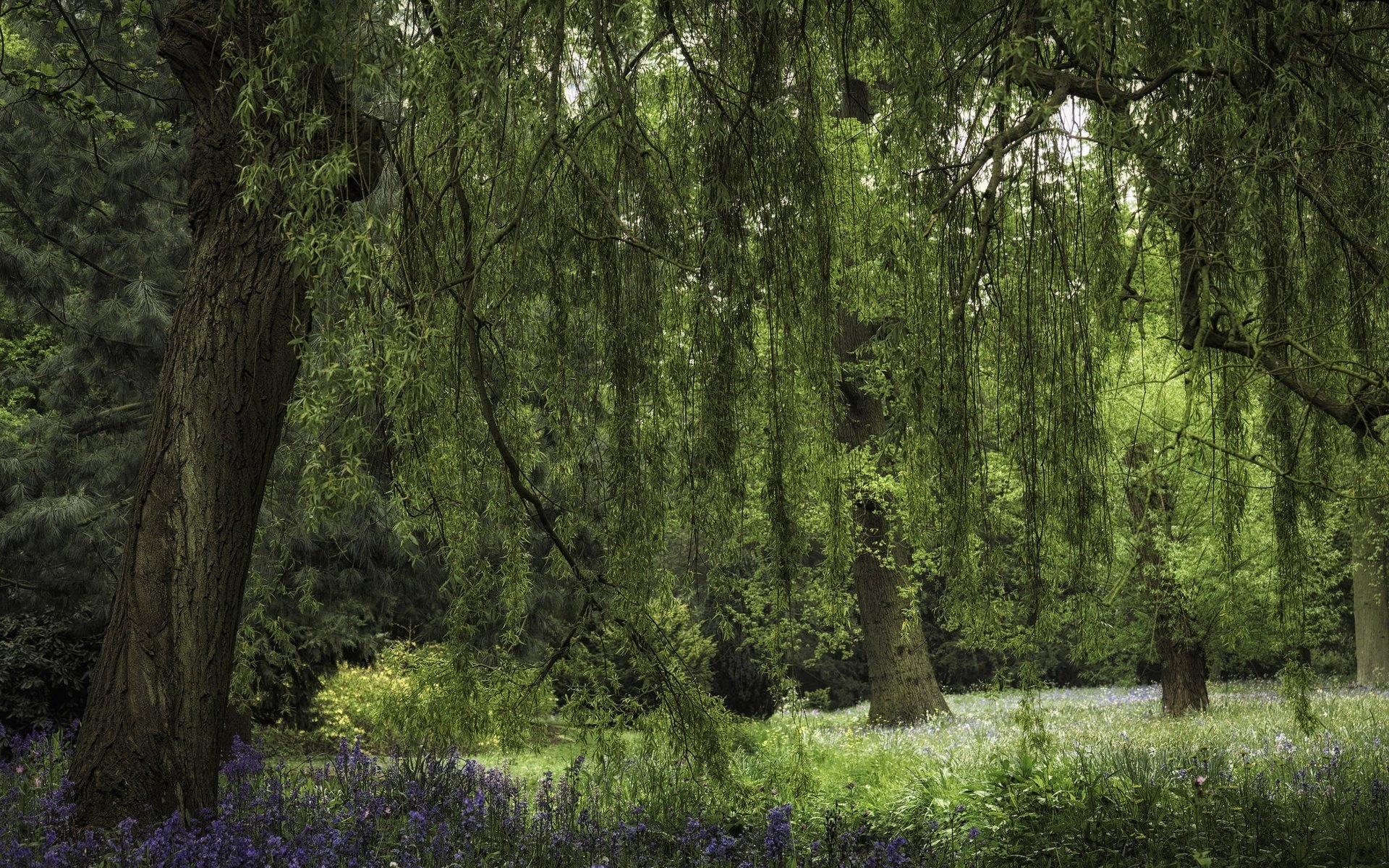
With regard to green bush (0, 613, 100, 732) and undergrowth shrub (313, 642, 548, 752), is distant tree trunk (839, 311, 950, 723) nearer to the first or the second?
green bush (0, 613, 100, 732)

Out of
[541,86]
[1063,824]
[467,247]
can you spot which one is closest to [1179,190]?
[541,86]

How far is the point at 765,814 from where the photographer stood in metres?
5.43

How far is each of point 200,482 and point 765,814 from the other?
3036mm

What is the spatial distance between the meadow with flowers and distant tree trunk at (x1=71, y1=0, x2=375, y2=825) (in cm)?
26

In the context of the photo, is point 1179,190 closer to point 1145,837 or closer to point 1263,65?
point 1263,65

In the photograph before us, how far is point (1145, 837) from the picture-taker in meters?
4.76

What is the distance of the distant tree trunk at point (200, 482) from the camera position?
4.13 metres

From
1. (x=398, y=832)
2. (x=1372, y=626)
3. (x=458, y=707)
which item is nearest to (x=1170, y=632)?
(x=1372, y=626)

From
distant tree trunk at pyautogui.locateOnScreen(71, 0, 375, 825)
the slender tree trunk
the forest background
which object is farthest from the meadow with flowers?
the slender tree trunk

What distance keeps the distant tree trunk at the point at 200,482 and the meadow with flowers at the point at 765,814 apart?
264mm

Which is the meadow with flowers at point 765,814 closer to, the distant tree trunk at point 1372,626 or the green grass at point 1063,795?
the green grass at point 1063,795

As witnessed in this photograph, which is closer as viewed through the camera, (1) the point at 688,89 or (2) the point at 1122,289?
(2) the point at 1122,289

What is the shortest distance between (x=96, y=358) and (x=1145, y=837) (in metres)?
9.49

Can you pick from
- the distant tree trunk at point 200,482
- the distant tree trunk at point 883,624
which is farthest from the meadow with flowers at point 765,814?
the distant tree trunk at point 883,624
